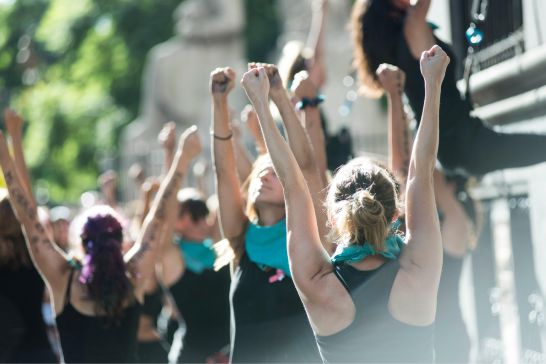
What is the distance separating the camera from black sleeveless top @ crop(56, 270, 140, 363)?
5.37 metres

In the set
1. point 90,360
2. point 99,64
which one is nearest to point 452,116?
point 90,360

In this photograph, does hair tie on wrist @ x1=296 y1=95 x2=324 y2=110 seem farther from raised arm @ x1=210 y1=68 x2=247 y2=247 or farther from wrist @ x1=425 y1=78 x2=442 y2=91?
wrist @ x1=425 y1=78 x2=442 y2=91

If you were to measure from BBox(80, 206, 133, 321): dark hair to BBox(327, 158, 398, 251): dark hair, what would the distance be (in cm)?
177

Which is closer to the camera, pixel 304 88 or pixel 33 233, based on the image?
pixel 304 88

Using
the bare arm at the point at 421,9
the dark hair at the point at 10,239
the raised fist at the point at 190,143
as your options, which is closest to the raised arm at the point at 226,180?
the raised fist at the point at 190,143

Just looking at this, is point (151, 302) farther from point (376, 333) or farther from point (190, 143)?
point (376, 333)

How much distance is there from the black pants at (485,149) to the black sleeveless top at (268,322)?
1.07 meters

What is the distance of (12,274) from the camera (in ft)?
21.5

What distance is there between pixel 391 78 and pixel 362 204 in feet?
5.57

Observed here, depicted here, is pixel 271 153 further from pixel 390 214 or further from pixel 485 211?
pixel 485 211

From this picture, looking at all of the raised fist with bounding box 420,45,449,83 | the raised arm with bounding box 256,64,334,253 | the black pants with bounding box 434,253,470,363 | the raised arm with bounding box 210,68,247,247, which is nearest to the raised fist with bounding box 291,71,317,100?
the raised arm with bounding box 210,68,247,247

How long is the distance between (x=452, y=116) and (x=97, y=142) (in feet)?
79.3

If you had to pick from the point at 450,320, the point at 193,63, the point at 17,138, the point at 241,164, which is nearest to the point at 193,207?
the point at 17,138

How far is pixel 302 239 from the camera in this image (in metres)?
3.81
